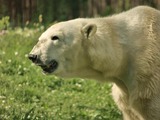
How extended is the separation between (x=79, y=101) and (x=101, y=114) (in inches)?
28.4

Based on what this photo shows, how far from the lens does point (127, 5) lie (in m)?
17.5

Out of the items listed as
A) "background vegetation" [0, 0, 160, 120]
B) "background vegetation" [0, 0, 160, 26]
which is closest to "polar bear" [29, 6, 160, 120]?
"background vegetation" [0, 0, 160, 120]

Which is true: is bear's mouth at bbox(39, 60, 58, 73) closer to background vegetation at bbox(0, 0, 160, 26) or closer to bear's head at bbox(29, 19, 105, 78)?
bear's head at bbox(29, 19, 105, 78)

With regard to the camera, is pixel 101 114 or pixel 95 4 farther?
pixel 95 4

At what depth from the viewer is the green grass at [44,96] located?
26.9 feet

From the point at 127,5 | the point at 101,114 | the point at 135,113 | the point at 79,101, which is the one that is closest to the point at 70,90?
the point at 79,101

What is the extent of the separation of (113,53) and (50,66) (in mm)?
683

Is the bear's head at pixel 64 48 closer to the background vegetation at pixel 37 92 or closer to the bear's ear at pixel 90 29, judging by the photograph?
the bear's ear at pixel 90 29

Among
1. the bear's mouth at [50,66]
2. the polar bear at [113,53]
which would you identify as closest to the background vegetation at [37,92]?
the bear's mouth at [50,66]

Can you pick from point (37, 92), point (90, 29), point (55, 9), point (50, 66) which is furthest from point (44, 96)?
point (55, 9)

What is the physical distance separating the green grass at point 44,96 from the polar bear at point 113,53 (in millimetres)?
1055

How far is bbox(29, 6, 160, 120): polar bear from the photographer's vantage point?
21.8 ft

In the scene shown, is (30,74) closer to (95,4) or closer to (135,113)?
(135,113)

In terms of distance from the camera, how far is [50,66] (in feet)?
21.8
